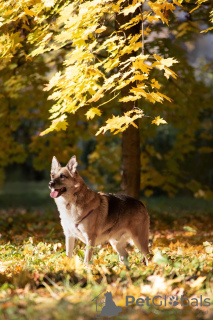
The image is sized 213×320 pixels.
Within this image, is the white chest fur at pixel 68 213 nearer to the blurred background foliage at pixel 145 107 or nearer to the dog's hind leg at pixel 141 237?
the dog's hind leg at pixel 141 237

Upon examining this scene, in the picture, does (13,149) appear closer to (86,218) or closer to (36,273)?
(86,218)

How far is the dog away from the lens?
557 cm

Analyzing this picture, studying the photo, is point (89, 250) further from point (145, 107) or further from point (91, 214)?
point (145, 107)

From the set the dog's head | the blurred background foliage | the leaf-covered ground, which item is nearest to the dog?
the dog's head

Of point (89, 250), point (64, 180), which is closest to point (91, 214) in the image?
point (89, 250)

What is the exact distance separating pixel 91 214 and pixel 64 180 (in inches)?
22.5

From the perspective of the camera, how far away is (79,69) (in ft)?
20.0

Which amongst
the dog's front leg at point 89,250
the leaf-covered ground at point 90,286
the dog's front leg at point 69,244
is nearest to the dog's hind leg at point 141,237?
the leaf-covered ground at point 90,286

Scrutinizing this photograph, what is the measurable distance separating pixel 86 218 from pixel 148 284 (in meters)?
1.53

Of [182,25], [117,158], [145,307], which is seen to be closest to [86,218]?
[145,307]

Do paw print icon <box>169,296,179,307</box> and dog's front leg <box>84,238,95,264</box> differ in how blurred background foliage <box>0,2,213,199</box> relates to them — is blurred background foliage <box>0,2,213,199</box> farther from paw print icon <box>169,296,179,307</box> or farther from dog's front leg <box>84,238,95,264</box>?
paw print icon <box>169,296,179,307</box>

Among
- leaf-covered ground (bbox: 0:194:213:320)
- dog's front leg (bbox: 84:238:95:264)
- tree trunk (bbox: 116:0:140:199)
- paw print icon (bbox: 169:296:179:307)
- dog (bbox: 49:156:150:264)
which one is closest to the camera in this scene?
leaf-covered ground (bbox: 0:194:213:320)

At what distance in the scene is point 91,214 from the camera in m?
5.64

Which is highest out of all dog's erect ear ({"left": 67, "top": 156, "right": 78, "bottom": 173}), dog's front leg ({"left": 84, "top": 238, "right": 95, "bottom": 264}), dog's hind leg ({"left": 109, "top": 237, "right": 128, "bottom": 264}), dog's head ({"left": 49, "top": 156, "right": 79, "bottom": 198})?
dog's erect ear ({"left": 67, "top": 156, "right": 78, "bottom": 173})
